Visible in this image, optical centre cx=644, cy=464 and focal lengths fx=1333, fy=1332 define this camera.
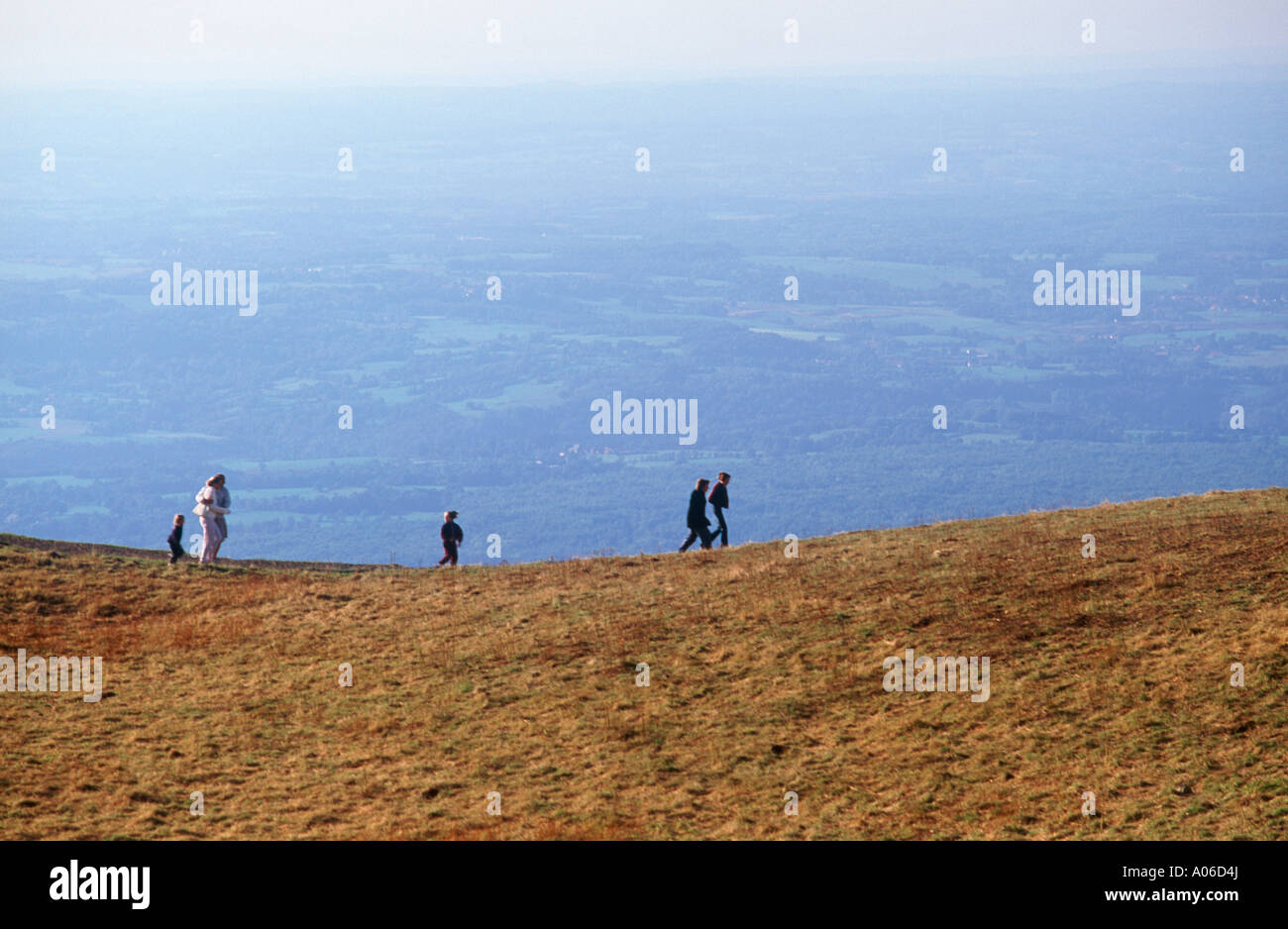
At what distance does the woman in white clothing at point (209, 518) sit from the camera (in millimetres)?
25281

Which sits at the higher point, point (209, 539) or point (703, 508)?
point (703, 508)

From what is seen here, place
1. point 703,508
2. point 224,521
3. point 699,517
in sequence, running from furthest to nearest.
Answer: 1. point 703,508
2. point 699,517
3. point 224,521

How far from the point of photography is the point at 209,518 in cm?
2598

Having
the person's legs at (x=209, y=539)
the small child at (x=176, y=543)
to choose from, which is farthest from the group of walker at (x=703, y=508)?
the small child at (x=176, y=543)

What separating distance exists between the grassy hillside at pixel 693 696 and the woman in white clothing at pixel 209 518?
2.62 ft

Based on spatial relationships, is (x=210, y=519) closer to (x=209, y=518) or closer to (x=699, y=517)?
(x=209, y=518)

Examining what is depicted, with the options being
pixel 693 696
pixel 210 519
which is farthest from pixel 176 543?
pixel 693 696

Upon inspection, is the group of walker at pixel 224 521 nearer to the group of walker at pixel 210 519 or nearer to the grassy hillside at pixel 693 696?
the group of walker at pixel 210 519

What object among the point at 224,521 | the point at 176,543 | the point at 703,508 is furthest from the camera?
the point at 703,508

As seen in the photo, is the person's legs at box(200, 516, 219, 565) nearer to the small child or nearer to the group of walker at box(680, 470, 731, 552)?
the small child

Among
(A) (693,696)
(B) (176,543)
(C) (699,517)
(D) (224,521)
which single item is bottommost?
(A) (693,696)

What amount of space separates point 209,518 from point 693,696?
1234 centimetres
